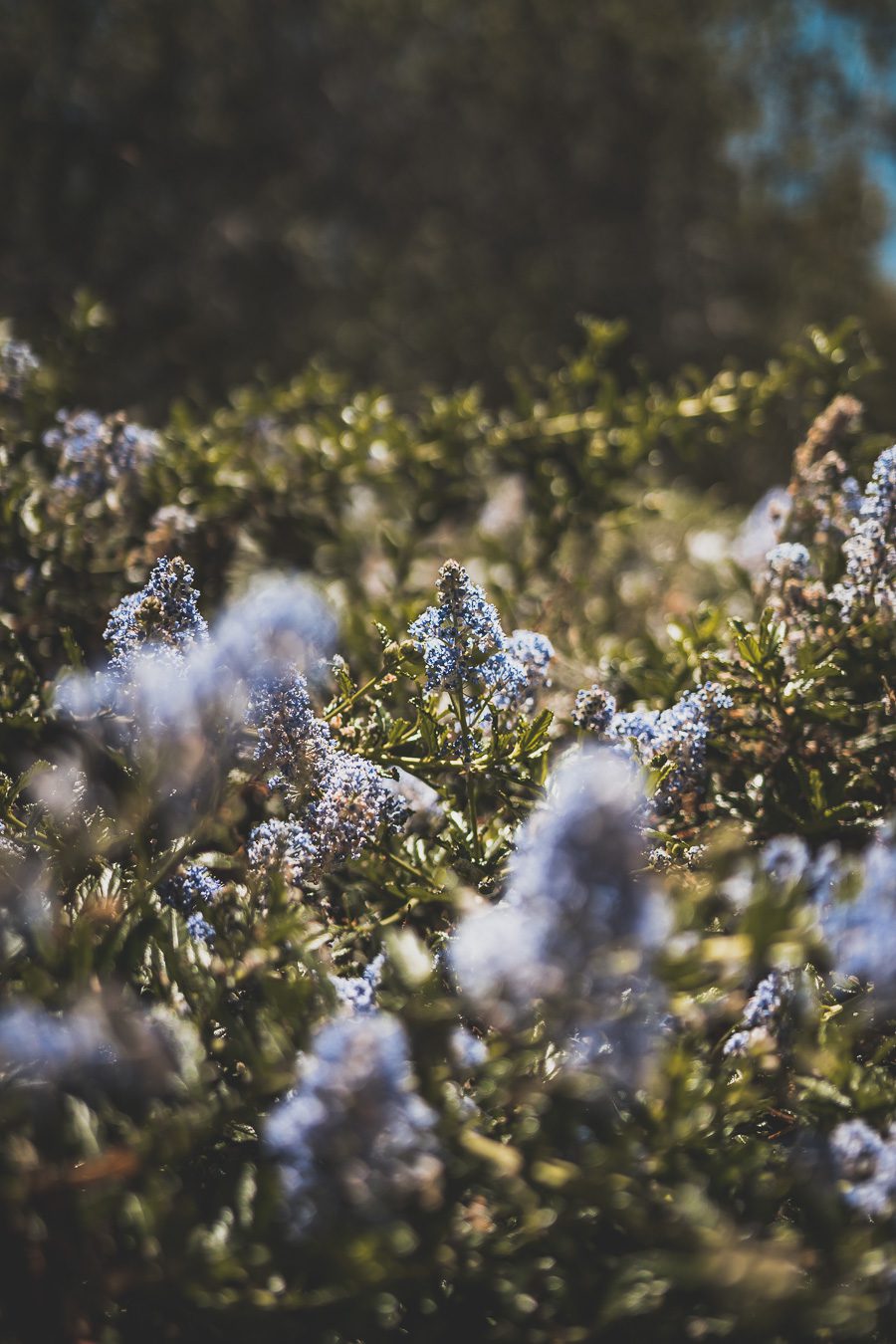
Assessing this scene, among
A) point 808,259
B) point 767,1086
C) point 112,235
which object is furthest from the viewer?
point 808,259

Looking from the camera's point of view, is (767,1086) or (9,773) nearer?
(767,1086)

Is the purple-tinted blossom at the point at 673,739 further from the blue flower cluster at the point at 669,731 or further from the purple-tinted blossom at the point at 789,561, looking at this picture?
the purple-tinted blossom at the point at 789,561

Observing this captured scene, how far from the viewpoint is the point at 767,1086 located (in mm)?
1363

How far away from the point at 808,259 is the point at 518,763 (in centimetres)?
997

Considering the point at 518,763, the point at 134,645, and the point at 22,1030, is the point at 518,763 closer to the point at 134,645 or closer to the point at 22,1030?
the point at 134,645

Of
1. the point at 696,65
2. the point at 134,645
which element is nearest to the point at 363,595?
the point at 134,645

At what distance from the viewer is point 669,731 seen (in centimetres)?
151

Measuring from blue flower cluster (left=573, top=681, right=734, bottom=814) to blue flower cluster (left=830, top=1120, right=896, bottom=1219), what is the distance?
1.71 ft

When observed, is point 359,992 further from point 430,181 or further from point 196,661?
point 430,181

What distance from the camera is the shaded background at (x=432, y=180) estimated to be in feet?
15.4

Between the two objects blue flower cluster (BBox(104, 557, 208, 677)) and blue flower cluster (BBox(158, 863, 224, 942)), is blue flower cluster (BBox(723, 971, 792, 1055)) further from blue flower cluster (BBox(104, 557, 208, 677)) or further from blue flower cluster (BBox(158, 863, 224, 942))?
blue flower cluster (BBox(104, 557, 208, 677))

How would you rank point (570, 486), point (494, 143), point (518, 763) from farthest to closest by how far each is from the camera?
point (494, 143), point (570, 486), point (518, 763)

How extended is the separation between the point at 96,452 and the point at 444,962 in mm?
1344

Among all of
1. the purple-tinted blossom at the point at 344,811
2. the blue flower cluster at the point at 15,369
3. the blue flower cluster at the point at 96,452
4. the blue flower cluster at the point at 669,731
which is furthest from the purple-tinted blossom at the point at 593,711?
the blue flower cluster at the point at 15,369
